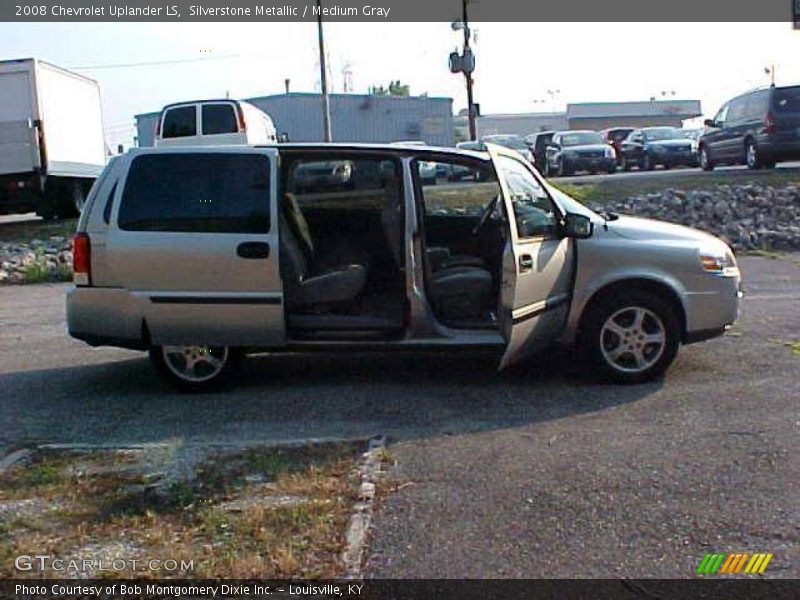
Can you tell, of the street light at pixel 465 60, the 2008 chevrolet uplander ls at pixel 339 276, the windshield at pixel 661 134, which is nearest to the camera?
the 2008 chevrolet uplander ls at pixel 339 276

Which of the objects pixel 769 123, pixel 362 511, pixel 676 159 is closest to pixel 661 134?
pixel 676 159

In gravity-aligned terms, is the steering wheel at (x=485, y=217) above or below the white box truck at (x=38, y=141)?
below

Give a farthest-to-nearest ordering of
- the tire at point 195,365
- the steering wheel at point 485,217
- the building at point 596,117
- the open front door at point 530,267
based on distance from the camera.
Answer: the building at point 596,117 < the steering wheel at point 485,217 < the tire at point 195,365 < the open front door at point 530,267

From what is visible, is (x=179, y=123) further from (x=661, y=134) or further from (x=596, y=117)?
(x=596, y=117)

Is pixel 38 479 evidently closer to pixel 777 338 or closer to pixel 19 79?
pixel 777 338

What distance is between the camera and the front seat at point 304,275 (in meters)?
7.12

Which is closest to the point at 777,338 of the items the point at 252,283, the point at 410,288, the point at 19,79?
the point at 410,288

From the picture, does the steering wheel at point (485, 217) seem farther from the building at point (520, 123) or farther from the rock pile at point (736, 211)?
the building at point (520, 123)

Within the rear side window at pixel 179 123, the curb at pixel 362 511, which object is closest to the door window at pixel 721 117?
the rear side window at pixel 179 123

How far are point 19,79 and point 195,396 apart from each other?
15.7 meters

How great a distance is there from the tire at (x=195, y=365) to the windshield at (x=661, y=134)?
89.6ft

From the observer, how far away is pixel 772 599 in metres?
3.88

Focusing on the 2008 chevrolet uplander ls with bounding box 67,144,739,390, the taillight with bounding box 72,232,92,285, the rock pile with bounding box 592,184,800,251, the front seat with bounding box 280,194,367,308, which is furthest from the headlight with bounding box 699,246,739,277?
the rock pile with bounding box 592,184,800,251

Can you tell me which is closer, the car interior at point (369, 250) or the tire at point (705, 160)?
the car interior at point (369, 250)
